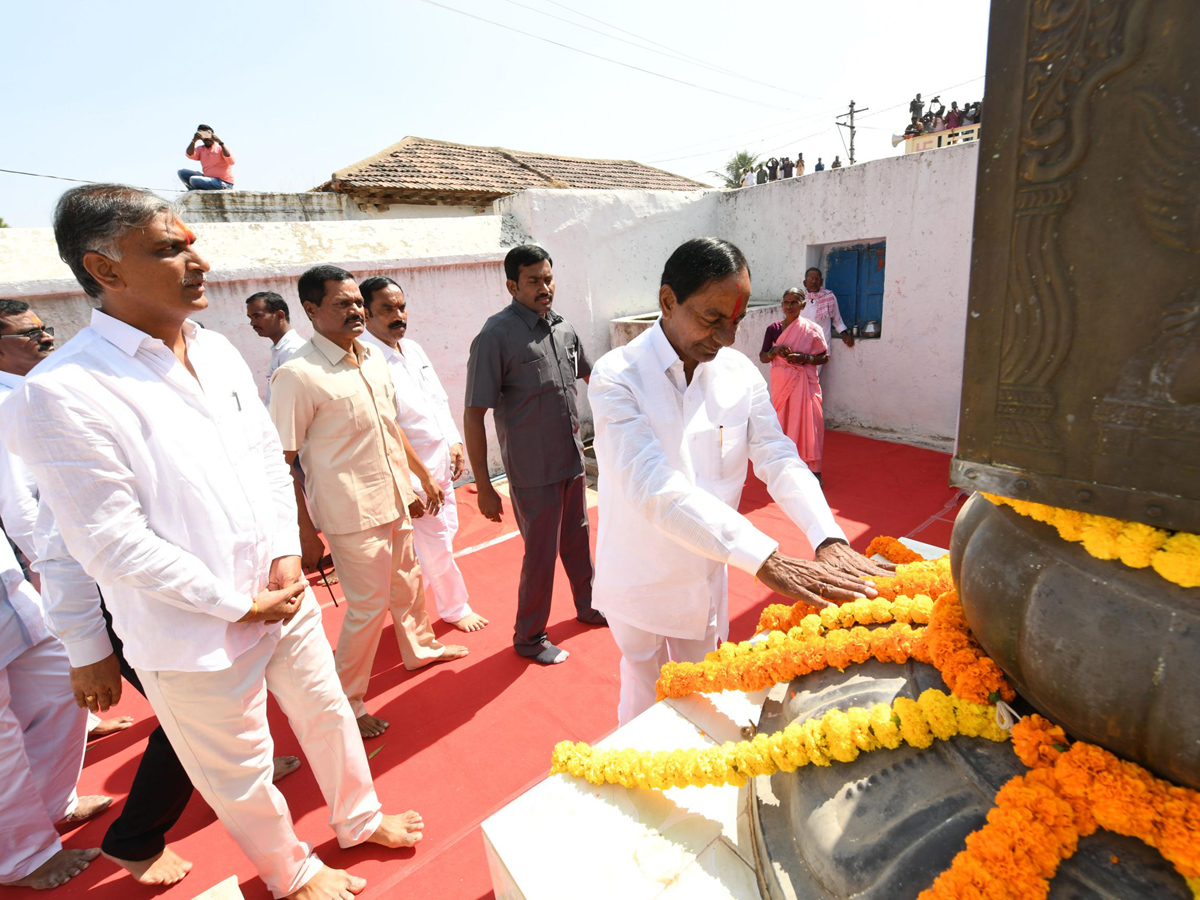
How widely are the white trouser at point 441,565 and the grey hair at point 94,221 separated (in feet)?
7.82

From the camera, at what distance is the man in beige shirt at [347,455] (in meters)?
2.70

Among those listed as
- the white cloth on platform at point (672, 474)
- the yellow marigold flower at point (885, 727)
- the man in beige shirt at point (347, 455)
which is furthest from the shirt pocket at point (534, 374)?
the yellow marigold flower at point (885, 727)

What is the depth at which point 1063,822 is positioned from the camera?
93 centimetres

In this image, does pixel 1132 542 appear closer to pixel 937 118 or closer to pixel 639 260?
pixel 639 260

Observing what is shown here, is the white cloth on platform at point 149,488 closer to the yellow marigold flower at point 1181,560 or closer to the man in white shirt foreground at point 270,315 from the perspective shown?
the yellow marigold flower at point 1181,560

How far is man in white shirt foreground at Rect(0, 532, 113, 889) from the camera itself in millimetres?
2217

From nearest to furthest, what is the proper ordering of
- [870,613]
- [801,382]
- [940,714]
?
[940,714] < [870,613] < [801,382]

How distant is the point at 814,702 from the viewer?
4.69 feet

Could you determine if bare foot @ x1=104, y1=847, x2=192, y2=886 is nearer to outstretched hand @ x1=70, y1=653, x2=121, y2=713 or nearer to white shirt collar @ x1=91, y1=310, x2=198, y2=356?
outstretched hand @ x1=70, y1=653, x2=121, y2=713

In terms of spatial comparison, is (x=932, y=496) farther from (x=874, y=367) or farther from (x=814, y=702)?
(x=814, y=702)

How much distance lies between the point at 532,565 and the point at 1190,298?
9.73ft

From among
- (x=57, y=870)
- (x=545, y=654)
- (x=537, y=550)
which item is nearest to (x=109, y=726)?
(x=57, y=870)

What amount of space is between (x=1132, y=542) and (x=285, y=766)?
10.4 ft

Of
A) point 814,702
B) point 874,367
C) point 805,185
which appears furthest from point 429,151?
point 814,702
